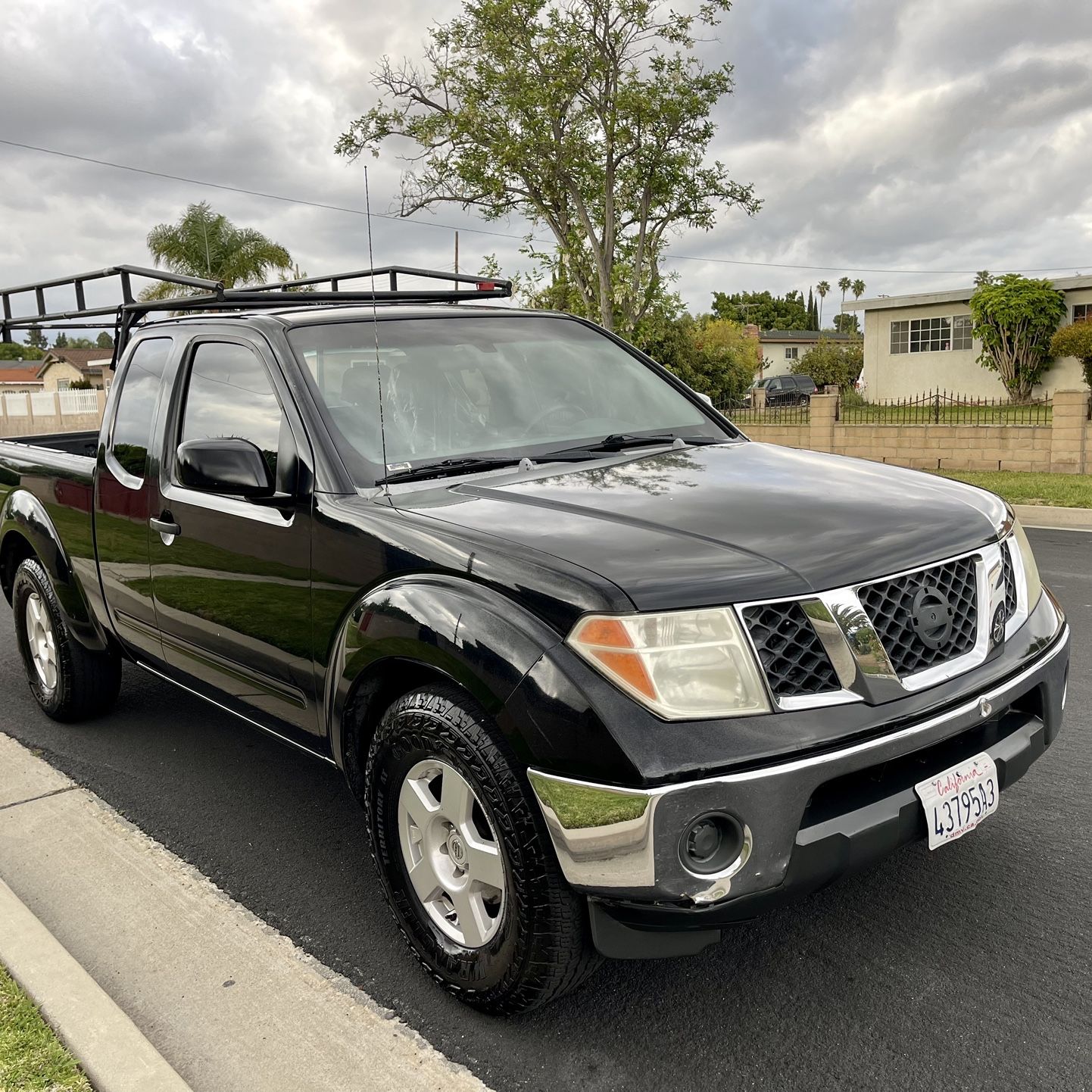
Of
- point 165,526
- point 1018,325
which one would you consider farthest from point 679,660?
point 1018,325

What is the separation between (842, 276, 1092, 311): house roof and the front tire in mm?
31727

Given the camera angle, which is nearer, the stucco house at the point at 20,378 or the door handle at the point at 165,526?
the door handle at the point at 165,526

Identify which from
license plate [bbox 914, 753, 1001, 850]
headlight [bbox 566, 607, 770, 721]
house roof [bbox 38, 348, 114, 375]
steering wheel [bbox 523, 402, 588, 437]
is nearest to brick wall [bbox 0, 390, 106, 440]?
steering wheel [bbox 523, 402, 588, 437]

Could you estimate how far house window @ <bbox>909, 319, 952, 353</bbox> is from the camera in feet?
107

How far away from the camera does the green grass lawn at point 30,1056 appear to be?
8.05 feet

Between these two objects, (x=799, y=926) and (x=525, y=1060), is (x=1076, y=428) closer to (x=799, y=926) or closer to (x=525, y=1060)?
(x=799, y=926)

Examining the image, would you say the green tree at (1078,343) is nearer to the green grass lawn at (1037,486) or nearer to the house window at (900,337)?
the house window at (900,337)

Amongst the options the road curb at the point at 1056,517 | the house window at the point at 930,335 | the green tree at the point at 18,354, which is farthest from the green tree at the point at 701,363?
the green tree at the point at 18,354

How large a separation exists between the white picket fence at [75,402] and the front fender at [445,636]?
3509 cm

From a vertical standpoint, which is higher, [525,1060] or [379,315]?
[379,315]

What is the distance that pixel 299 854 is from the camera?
12.4 feet

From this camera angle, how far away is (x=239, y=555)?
349 centimetres

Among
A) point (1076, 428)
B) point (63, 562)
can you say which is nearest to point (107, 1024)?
point (63, 562)

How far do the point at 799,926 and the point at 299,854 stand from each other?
1741mm
